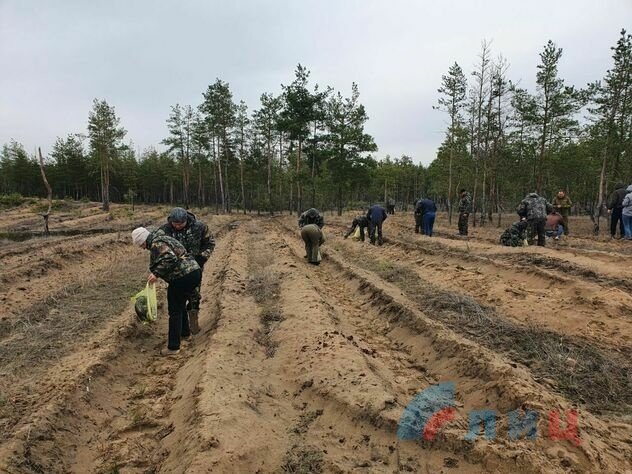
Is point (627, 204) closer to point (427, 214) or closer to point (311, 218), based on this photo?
point (427, 214)

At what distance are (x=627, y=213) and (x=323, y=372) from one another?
1283cm

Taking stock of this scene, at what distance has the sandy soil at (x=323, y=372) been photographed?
3352 mm

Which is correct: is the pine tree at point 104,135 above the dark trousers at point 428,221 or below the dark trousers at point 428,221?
above

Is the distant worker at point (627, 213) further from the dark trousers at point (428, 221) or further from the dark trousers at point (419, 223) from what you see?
the dark trousers at point (419, 223)

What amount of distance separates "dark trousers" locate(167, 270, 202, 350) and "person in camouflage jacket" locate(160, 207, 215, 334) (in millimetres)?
258

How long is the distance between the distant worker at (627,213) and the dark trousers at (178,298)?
13.2 metres

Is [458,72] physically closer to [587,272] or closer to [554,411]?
[587,272]

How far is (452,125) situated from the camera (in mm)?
29234

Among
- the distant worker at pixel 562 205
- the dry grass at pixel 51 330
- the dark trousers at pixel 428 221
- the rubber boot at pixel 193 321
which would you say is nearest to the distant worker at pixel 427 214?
the dark trousers at pixel 428 221

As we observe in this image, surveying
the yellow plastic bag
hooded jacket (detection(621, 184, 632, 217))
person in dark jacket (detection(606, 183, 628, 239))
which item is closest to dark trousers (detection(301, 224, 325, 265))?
the yellow plastic bag

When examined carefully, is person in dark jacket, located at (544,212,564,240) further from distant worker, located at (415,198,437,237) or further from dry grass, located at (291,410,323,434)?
dry grass, located at (291,410,323,434)
